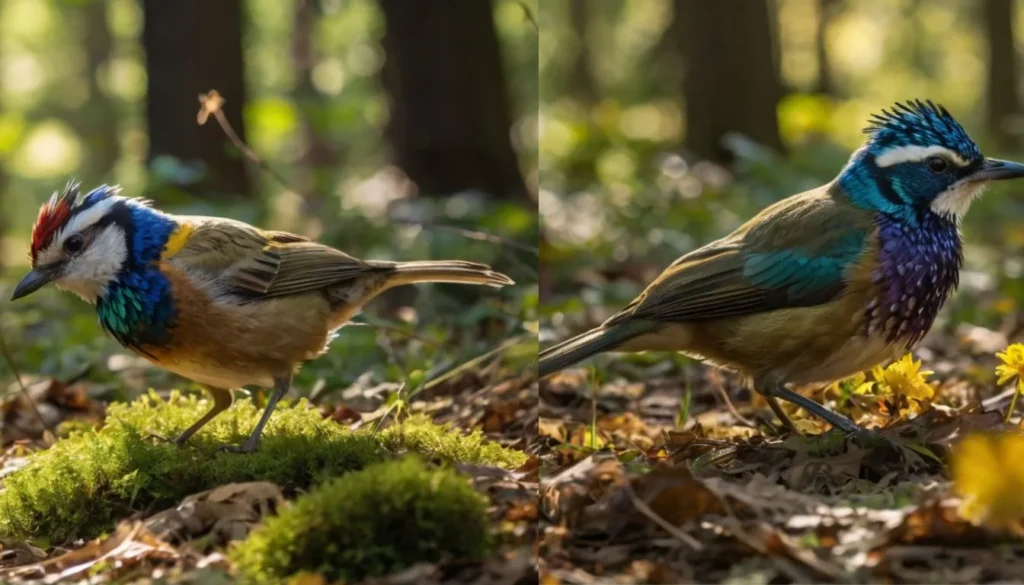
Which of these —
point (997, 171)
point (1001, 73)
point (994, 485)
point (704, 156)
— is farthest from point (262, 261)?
point (1001, 73)

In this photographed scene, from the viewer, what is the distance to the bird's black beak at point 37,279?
464cm

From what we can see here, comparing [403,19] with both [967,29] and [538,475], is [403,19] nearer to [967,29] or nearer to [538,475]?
[538,475]

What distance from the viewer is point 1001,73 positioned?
62.3 feet

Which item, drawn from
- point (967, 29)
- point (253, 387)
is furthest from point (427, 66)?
point (967, 29)

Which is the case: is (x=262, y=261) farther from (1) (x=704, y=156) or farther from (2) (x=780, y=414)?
(1) (x=704, y=156)

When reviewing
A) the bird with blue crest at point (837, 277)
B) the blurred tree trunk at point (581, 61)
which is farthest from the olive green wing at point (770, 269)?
the blurred tree trunk at point (581, 61)

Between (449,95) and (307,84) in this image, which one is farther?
(307,84)

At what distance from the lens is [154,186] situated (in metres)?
8.24

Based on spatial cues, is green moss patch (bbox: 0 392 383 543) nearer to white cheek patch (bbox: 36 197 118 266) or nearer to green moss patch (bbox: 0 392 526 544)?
green moss patch (bbox: 0 392 526 544)

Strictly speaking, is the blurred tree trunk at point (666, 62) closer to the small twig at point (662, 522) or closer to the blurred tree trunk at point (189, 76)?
the blurred tree trunk at point (189, 76)

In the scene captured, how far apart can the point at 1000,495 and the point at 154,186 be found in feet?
21.1

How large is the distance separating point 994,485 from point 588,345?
203 cm

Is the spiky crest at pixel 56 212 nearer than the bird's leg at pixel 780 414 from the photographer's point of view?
Yes

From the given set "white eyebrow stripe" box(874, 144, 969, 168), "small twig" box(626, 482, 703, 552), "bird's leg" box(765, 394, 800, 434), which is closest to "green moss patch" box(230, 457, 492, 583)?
"small twig" box(626, 482, 703, 552)
